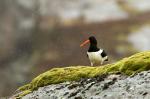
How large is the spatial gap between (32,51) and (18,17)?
13.9ft

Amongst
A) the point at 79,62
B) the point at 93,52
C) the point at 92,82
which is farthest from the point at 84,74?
the point at 79,62

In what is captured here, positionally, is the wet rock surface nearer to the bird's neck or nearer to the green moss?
the green moss

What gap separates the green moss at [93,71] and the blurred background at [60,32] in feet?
116

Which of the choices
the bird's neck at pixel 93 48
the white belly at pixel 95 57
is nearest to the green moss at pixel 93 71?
the white belly at pixel 95 57

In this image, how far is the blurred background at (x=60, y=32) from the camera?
53344 millimetres

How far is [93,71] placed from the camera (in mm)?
13172

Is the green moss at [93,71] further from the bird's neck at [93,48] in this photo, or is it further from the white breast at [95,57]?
the bird's neck at [93,48]

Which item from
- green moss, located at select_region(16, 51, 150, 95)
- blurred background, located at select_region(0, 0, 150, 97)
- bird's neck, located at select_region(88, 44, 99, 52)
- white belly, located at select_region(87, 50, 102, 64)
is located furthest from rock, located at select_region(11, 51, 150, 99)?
blurred background, located at select_region(0, 0, 150, 97)

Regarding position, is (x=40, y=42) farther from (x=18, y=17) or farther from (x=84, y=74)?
(x=84, y=74)

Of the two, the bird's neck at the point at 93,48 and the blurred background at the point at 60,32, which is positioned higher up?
the blurred background at the point at 60,32

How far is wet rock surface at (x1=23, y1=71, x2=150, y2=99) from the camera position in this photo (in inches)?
452

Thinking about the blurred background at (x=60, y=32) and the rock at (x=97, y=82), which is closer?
the rock at (x=97, y=82)

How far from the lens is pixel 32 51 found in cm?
5744

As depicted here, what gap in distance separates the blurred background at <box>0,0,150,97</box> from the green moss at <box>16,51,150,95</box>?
35328 mm
